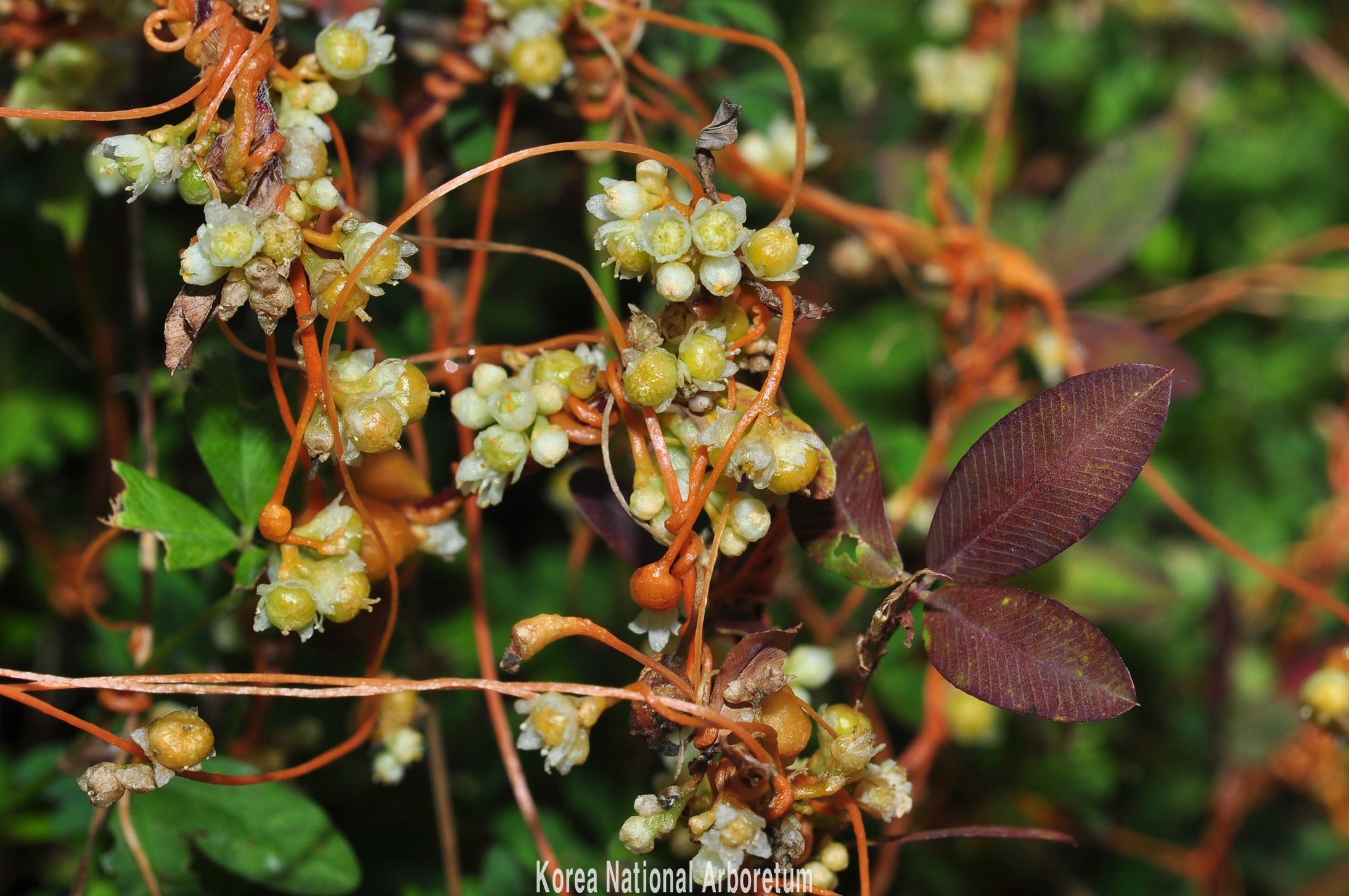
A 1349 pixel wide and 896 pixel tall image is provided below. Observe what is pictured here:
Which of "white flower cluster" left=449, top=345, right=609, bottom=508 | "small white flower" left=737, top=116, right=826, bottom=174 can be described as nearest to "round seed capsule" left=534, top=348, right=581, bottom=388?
"white flower cluster" left=449, top=345, right=609, bottom=508

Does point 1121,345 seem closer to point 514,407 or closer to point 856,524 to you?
point 856,524

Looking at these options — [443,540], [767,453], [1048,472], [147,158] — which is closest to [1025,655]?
[1048,472]

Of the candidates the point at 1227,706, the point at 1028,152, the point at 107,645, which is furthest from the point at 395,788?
the point at 1028,152

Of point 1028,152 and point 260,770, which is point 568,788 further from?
point 1028,152

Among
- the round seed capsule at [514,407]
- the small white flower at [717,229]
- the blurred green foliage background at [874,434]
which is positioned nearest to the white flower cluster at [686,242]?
the small white flower at [717,229]

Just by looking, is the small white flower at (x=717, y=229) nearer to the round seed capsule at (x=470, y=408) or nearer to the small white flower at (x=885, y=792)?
the round seed capsule at (x=470, y=408)
